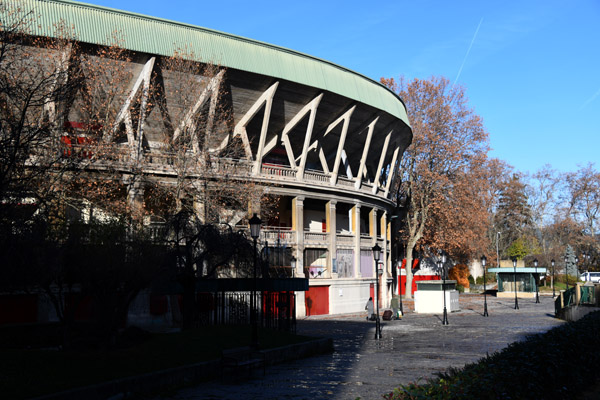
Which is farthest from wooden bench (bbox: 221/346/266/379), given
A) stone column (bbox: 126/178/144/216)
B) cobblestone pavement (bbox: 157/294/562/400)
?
stone column (bbox: 126/178/144/216)

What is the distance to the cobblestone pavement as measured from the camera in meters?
12.7

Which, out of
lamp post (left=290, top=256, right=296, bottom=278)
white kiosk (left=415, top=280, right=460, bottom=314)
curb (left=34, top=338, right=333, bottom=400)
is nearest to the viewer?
curb (left=34, top=338, right=333, bottom=400)

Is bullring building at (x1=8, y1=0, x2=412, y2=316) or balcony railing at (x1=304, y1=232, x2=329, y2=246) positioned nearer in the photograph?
bullring building at (x1=8, y1=0, x2=412, y2=316)

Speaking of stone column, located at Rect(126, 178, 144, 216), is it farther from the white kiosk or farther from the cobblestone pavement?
the white kiosk

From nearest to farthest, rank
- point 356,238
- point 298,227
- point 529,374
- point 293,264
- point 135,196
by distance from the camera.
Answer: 1. point 529,374
2. point 135,196
3. point 293,264
4. point 298,227
5. point 356,238

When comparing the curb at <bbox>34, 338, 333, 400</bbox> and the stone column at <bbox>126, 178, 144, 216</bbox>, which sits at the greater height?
the stone column at <bbox>126, 178, 144, 216</bbox>

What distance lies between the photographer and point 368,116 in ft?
144

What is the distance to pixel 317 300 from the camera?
132 feet

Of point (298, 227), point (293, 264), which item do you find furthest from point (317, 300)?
point (298, 227)

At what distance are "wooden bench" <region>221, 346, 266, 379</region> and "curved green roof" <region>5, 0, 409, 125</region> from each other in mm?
18352

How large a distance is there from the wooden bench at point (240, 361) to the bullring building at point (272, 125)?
36.6 ft

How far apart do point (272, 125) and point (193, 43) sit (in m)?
9.36

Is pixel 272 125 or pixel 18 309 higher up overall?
pixel 272 125

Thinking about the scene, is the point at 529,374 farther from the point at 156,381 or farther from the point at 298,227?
the point at 298,227
